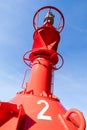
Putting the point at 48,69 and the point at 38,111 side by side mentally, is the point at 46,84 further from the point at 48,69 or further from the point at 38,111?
the point at 38,111

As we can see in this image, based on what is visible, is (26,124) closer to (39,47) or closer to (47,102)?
(47,102)

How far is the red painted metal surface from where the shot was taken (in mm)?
5983

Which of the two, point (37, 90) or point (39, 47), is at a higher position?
point (39, 47)

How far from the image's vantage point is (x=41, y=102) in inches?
270

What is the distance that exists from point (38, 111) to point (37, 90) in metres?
1.31

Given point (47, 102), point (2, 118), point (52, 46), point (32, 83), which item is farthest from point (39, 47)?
point (2, 118)

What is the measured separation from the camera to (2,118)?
6.16 meters

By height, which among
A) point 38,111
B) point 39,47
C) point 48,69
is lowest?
point 38,111

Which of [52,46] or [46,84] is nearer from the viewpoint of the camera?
[46,84]

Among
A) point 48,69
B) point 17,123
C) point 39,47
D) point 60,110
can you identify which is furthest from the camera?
point 39,47

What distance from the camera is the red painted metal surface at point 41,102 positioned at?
5.98 metres

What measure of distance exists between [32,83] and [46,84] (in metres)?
0.53

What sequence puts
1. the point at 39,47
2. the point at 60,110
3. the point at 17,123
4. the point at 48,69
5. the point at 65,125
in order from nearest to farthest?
the point at 17,123
the point at 65,125
the point at 60,110
the point at 48,69
the point at 39,47

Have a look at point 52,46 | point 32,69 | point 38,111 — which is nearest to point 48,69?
point 32,69
